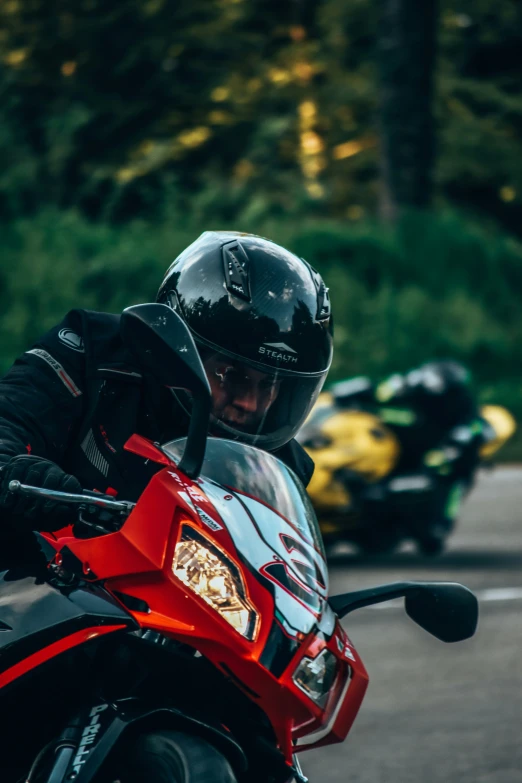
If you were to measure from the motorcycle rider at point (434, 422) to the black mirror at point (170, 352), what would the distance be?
7.39 metres

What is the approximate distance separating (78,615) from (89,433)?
0.63 meters

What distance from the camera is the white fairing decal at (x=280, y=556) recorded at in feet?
8.29

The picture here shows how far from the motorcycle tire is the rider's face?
2.41 ft

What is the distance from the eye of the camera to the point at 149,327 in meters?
2.47

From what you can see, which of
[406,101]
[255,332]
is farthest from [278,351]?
[406,101]

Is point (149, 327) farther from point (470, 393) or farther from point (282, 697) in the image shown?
point (470, 393)

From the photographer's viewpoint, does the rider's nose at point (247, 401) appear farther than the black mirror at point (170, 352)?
Yes

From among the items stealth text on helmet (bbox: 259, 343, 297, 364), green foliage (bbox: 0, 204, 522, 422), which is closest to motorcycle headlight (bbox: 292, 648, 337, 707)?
stealth text on helmet (bbox: 259, 343, 297, 364)

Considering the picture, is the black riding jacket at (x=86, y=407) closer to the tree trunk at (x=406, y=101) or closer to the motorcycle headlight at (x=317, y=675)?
the motorcycle headlight at (x=317, y=675)

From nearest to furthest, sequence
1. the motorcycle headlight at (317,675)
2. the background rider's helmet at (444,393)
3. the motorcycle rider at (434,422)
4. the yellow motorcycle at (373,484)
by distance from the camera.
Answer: the motorcycle headlight at (317,675), the yellow motorcycle at (373,484), the motorcycle rider at (434,422), the background rider's helmet at (444,393)

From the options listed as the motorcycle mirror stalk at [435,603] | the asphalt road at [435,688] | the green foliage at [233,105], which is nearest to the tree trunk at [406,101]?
the green foliage at [233,105]

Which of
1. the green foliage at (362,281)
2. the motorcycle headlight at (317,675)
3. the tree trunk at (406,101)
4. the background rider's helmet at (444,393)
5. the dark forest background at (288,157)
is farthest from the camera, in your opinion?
the dark forest background at (288,157)

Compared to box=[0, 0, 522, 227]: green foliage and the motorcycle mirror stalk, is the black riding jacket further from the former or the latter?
box=[0, 0, 522, 227]: green foliage

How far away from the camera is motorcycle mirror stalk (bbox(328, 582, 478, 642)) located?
9.54 ft
